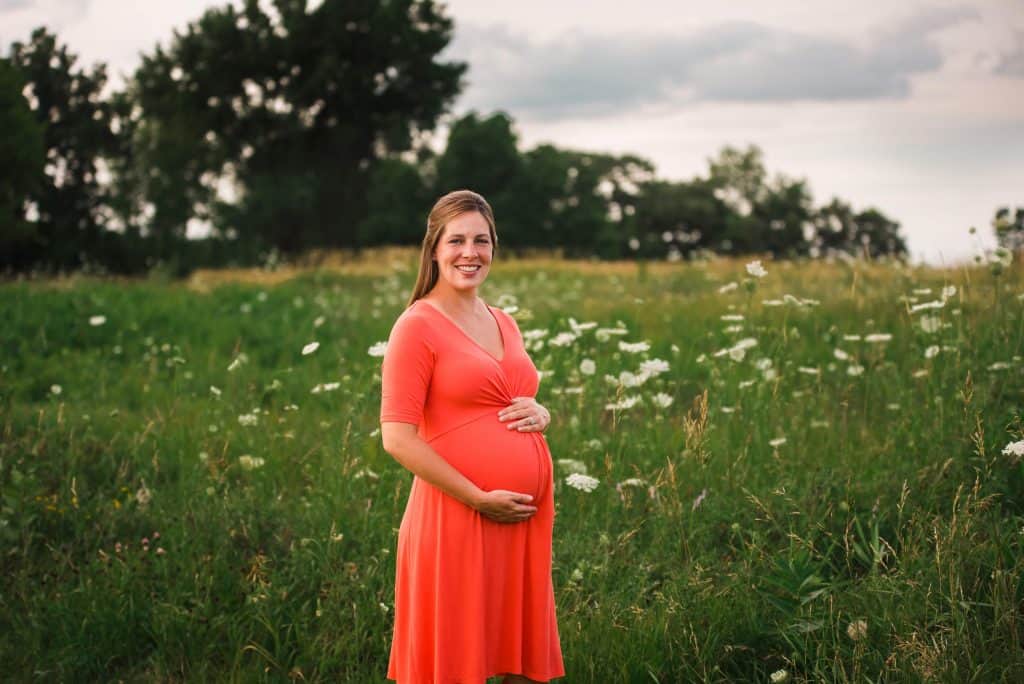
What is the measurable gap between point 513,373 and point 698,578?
4.93 ft

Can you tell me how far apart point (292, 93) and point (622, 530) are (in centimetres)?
3482

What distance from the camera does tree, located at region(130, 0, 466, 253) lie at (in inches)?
1414

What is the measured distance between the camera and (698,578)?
12.5ft

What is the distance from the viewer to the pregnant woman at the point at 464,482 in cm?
266

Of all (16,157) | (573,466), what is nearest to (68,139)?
(16,157)

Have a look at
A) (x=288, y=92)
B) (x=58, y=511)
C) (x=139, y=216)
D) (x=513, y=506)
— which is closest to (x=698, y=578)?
(x=513, y=506)

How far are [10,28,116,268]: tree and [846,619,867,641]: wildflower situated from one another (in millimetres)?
29860

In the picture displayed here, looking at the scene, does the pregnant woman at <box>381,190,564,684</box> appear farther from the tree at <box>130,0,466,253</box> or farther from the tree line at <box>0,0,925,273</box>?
the tree at <box>130,0,466,253</box>

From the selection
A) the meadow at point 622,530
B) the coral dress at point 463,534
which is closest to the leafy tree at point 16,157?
the meadow at point 622,530

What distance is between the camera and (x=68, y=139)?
31.9m

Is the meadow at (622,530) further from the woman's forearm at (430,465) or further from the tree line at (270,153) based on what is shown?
the tree line at (270,153)

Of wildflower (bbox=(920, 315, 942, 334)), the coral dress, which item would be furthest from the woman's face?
wildflower (bbox=(920, 315, 942, 334))

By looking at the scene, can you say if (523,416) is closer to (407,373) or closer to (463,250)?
(407,373)

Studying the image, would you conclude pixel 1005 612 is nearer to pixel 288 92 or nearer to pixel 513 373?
pixel 513 373
